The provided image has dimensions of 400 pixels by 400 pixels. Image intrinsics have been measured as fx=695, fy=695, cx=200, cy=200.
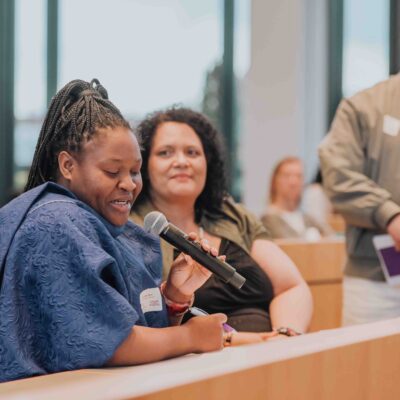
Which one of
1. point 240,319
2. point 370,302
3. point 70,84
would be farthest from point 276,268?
point 70,84

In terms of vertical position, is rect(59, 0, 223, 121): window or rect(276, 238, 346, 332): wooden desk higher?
rect(59, 0, 223, 121): window

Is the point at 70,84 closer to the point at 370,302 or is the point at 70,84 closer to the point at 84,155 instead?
the point at 84,155

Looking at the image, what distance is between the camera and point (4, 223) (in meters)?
1.17

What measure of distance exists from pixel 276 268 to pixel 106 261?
3.84 feet

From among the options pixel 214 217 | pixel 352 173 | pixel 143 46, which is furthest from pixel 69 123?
pixel 143 46

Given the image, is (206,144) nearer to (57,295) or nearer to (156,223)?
(156,223)

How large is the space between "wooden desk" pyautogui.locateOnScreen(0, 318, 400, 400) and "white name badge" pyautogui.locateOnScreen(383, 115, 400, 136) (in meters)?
1.10

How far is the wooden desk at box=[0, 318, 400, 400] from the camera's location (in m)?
0.94

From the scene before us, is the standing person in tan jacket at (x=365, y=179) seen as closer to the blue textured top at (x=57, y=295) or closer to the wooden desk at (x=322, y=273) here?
the wooden desk at (x=322, y=273)

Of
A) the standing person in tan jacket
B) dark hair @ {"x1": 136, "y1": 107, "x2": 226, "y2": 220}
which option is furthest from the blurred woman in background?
the standing person in tan jacket

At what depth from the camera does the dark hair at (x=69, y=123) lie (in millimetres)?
1252

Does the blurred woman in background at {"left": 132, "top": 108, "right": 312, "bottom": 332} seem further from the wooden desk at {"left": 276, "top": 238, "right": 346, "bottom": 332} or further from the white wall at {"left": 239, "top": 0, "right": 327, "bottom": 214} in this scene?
the white wall at {"left": 239, "top": 0, "right": 327, "bottom": 214}

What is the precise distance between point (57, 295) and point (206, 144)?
1254 millimetres

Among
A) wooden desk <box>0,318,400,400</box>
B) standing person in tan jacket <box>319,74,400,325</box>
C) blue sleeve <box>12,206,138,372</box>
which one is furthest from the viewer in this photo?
standing person in tan jacket <box>319,74,400,325</box>
